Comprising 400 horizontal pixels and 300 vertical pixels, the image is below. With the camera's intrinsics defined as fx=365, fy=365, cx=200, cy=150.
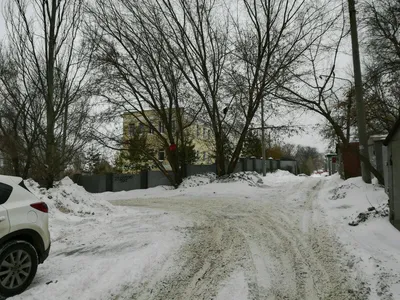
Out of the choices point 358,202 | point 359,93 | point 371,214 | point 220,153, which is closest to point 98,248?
point 371,214

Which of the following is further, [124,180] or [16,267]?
[124,180]

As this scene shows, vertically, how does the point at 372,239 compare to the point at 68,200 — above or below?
below

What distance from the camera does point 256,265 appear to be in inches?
220

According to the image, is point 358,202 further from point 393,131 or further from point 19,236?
point 19,236

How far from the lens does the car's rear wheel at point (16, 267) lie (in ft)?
14.6

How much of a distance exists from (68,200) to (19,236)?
22.2ft

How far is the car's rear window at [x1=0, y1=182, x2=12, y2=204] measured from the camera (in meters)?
4.86

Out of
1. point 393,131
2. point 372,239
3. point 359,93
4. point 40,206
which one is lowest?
point 372,239

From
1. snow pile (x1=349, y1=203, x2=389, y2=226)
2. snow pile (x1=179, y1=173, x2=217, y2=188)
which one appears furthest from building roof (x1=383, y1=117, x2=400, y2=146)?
snow pile (x1=179, y1=173, x2=217, y2=188)

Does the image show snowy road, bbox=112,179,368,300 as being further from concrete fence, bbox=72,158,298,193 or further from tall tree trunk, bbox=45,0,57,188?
concrete fence, bbox=72,158,298,193

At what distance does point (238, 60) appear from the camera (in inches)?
875

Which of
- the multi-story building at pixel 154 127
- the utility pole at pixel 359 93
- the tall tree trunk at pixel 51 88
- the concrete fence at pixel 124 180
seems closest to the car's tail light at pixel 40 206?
the tall tree trunk at pixel 51 88

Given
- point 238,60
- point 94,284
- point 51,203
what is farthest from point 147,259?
point 238,60

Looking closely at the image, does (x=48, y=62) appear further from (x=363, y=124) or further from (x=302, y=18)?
(x=302, y=18)
